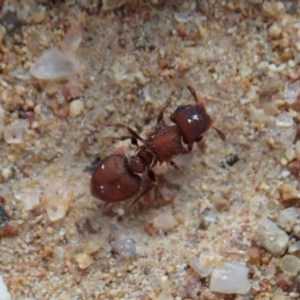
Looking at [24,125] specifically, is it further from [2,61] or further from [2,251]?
[2,251]

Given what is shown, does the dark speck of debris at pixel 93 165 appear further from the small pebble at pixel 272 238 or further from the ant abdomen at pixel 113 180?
the small pebble at pixel 272 238

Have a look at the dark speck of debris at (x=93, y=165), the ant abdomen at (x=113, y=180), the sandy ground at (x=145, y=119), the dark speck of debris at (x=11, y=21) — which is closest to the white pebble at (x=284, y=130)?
the sandy ground at (x=145, y=119)

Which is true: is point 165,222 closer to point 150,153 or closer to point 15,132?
point 150,153

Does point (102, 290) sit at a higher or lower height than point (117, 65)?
lower

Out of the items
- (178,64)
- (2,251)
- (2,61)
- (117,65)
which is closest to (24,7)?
(2,61)

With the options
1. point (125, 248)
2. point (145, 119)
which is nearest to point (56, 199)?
point (125, 248)

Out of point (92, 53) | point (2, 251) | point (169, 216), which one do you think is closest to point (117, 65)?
point (92, 53)

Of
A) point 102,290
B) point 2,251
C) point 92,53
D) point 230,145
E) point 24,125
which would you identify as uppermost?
point 92,53
